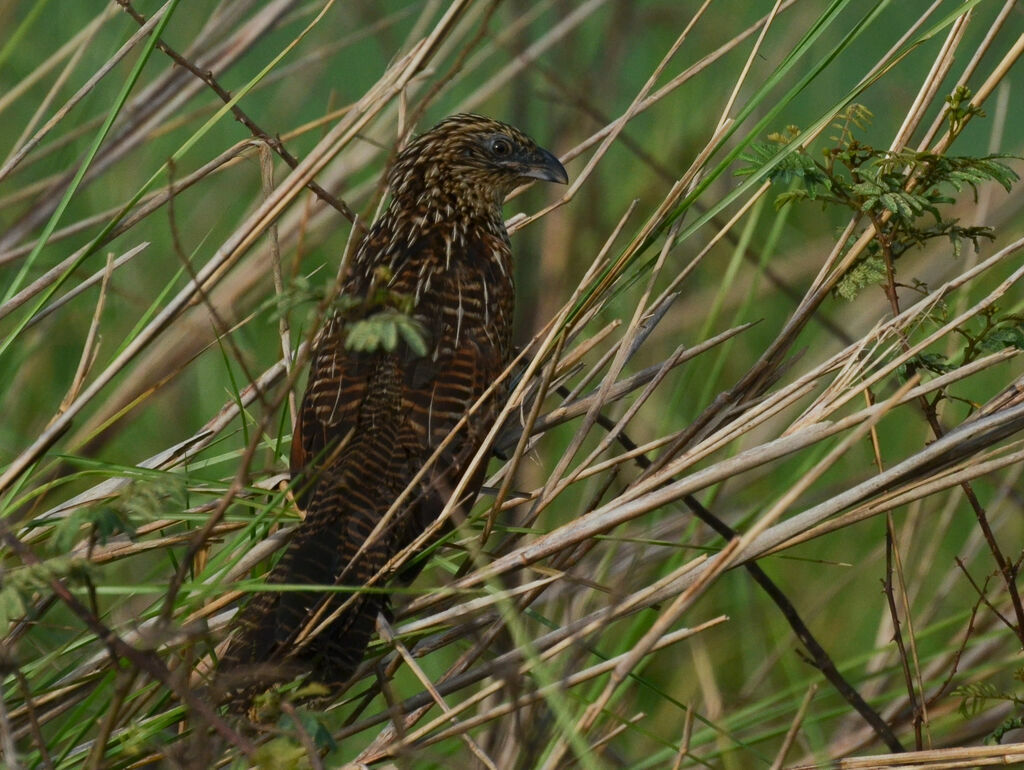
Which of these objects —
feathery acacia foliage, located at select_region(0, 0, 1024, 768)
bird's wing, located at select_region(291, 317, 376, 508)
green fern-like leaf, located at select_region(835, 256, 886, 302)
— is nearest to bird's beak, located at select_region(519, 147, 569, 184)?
feathery acacia foliage, located at select_region(0, 0, 1024, 768)

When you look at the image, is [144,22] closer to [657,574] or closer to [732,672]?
[657,574]

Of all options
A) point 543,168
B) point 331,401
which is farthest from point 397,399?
point 543,168

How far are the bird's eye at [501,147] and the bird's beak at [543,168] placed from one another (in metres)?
0.07

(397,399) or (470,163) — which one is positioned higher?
(470,163)

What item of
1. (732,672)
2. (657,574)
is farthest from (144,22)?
(732,672)

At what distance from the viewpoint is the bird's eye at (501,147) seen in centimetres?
402

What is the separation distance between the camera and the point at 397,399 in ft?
10.1

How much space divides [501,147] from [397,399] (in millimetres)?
1232

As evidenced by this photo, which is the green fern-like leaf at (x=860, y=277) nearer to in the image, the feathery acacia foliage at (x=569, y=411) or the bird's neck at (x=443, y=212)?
the feathery acacia foliage at (x=569, y=411)

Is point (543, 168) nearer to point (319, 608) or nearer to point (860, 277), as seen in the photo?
A: point (860, 277)

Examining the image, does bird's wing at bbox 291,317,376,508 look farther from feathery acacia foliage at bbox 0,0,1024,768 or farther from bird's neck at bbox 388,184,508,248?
bird's neck at bbox 388,184,508,248

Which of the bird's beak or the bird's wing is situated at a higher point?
the bird's beak

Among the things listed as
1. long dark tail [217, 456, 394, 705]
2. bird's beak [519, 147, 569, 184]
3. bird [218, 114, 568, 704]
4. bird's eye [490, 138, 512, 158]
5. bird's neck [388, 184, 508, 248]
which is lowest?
long dark tail [217, 456, 394, 705]

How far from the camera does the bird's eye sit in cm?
402
